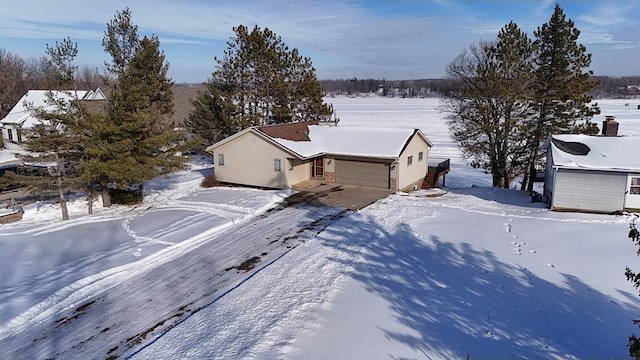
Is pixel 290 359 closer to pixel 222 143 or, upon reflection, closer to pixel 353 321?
pixel 353 321

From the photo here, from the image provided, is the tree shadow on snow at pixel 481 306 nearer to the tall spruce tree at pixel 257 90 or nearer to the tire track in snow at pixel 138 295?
the tire track in snow at pixel 138 295

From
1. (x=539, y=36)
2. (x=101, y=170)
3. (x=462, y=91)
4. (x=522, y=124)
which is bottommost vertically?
(x=101, y=170)

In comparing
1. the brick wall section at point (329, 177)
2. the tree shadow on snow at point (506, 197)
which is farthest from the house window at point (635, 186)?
the brick wall section at point (329, 177)

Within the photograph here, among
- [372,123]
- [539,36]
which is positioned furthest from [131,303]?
[372,123]

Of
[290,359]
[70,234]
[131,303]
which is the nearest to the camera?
[290,359]

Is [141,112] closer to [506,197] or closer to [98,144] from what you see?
[98,144]

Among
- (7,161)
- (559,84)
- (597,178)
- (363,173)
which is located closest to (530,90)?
(559,84)
